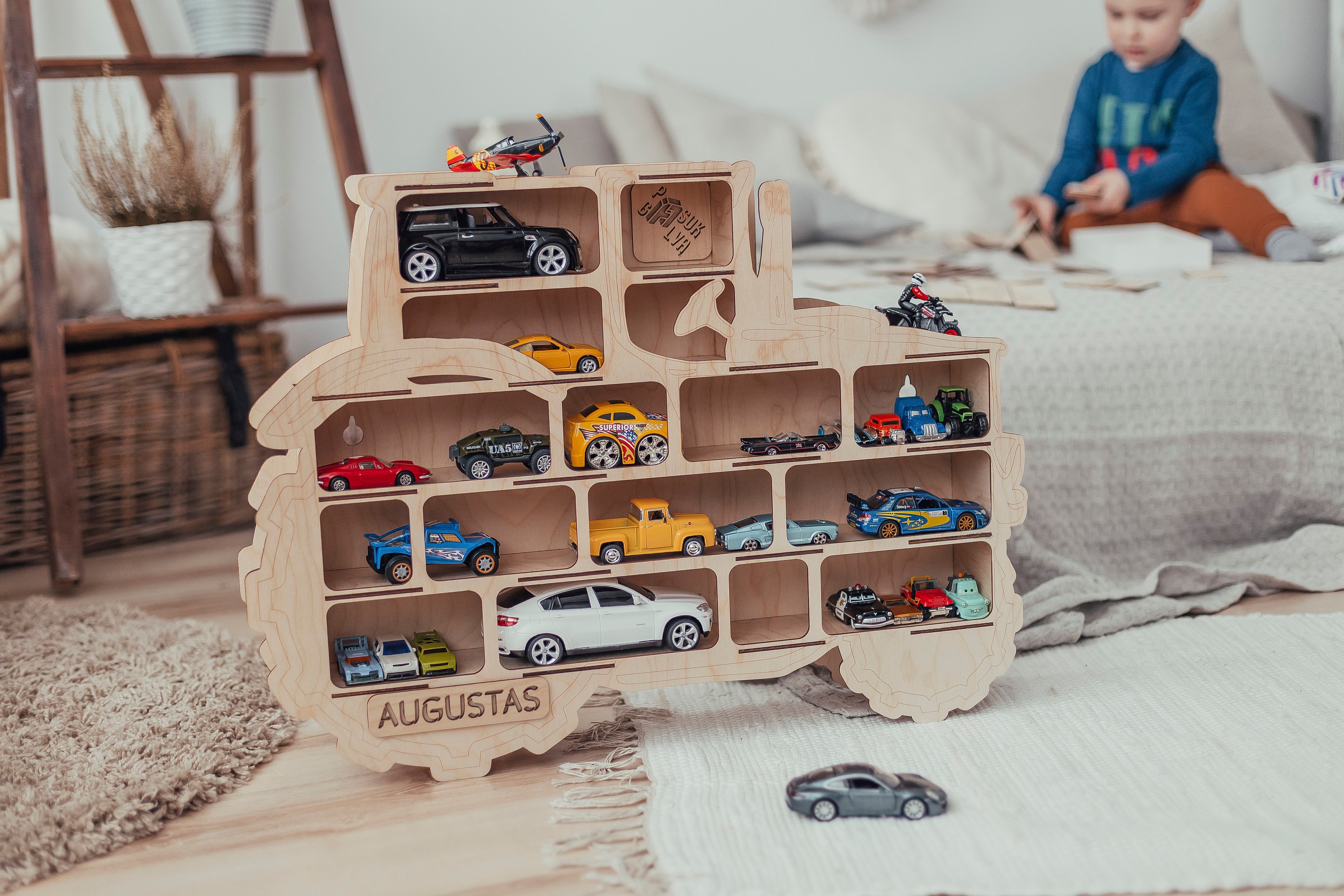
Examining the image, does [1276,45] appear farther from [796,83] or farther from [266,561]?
[266,561]

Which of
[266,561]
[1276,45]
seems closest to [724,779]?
[266,561]

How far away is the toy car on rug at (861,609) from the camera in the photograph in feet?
4.04

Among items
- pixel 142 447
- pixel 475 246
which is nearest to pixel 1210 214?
pixel 475 246

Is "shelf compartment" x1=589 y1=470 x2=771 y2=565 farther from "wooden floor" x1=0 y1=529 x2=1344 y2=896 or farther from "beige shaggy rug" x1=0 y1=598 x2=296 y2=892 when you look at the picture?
"beige shaggy rug" x1=0 y1=598 x2=296 y2=892

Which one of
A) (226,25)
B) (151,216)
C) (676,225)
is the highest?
(226,25)

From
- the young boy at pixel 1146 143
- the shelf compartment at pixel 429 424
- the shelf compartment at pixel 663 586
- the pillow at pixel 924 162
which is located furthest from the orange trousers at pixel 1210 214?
the shelf compartment at pixel 429 424

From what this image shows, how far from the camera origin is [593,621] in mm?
1182

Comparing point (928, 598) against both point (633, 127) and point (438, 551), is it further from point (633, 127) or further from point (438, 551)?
point (633, 127)

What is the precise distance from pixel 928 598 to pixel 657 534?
32cm

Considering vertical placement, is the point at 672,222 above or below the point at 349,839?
above

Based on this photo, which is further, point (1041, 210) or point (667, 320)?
point (1041, 210)

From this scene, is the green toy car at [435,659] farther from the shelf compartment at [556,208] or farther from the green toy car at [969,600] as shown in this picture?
the green toy car at [969,600]

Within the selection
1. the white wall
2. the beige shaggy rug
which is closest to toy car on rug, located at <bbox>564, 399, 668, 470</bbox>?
the beige shaggy rug

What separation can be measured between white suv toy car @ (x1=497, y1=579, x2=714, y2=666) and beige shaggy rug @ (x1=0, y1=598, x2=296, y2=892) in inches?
12.7
